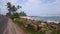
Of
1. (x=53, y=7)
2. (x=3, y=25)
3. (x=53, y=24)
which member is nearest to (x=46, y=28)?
(x=53, y=24)

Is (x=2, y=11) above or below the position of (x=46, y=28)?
above

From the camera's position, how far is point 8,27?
1.87 m

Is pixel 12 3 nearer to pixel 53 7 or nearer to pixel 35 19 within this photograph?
pixel 35 19

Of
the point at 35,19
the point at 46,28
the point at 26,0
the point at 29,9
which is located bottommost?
the point at 46,28

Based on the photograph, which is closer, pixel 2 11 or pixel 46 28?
pixel 46 28

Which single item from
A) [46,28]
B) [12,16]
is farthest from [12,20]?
[46,28]

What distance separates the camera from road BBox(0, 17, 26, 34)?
183cm

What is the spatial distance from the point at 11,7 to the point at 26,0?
23cm

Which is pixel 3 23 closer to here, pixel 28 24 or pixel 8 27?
pixel 8 27

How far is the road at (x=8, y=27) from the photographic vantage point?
1829mm

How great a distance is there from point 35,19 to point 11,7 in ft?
1.21

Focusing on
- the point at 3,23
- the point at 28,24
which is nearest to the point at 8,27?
the point at 3,23

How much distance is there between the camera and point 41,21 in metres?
1.81

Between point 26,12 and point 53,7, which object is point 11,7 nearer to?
point 26,12
